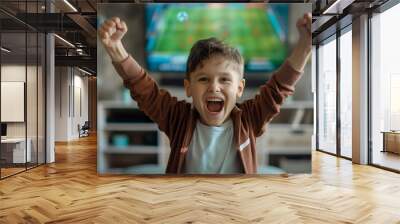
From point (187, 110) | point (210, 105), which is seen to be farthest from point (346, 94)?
point (187, 110)

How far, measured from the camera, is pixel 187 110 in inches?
230

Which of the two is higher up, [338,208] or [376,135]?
[376,135]

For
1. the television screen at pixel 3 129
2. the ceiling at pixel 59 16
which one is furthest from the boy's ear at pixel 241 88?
the television screen at pixel 3 129

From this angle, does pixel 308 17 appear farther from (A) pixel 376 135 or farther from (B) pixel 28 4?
(B) pixel 28 4

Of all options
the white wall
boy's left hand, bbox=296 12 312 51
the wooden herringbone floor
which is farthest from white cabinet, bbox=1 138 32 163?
the white wall

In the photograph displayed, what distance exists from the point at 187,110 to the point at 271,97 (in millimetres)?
1317

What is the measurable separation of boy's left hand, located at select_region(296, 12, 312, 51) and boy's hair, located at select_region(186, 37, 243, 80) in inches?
39.7

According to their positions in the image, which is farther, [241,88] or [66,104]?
[66,104]

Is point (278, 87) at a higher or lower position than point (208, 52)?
lower

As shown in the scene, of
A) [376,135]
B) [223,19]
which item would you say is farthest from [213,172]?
[376,135]

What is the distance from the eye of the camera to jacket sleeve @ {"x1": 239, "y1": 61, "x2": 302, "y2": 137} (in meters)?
5.97

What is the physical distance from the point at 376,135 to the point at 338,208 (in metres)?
4.24

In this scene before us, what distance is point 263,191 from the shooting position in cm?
522

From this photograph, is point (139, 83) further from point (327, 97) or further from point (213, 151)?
point (327, 97)
